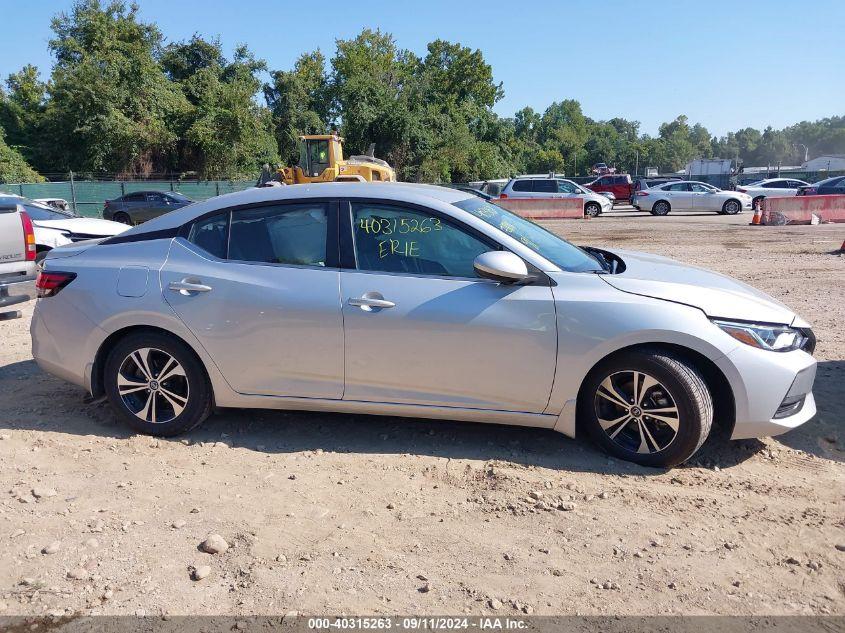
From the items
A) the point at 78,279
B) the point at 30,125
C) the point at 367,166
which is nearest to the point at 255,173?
the point at 30,125

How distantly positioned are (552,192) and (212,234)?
2554 centimetres

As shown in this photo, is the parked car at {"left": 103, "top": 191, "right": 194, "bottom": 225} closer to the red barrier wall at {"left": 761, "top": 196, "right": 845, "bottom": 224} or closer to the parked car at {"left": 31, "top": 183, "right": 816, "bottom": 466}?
the red barrier wall at {"left": 761, "top": 196, "right": 845, "bottom": 224}

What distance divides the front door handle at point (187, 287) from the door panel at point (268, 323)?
1cm

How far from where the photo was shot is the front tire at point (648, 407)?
381 cm

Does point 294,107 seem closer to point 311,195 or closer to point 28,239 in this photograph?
point 28,239

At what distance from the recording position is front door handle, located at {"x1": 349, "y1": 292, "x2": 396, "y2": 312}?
407 cm

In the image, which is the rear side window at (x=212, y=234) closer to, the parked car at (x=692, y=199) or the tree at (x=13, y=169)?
the parked car at (x=692, y=199)

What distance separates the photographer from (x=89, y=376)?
460cm

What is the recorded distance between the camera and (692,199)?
2922 centimetres

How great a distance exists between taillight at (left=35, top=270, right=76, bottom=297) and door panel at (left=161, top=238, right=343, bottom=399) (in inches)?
29.3

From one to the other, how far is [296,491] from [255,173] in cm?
4604

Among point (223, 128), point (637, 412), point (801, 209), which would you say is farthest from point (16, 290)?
point (223, 128)

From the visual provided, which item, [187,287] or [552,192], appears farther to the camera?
[552,192]

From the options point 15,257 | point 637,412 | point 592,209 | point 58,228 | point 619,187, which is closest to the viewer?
point 637,412
